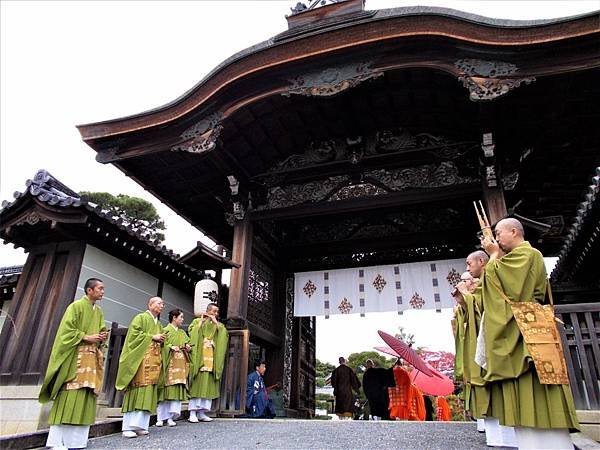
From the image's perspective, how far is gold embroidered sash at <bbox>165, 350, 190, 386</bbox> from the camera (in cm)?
597

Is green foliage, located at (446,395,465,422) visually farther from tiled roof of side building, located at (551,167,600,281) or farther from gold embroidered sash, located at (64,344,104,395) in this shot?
gold embroidered sash, located at (64,344,104,395)

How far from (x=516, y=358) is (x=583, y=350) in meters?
2.70

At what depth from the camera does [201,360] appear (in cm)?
641

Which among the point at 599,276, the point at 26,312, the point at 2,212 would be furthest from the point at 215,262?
the point at 599,276

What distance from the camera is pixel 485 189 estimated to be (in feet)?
24.3

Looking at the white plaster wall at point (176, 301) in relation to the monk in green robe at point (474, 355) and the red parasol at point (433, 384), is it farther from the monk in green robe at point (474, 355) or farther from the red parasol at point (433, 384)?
the monk in green robe at point (474, 355)

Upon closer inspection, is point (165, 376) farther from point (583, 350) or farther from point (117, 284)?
point (583, 350)

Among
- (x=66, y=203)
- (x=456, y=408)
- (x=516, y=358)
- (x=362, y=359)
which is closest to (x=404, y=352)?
(x=516, y=358)

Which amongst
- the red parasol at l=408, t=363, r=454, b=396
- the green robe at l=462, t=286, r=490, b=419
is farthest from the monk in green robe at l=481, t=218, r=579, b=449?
the red parasol at l=408, t=363, r=454, b=396

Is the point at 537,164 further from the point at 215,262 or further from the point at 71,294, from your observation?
the point at 71,294

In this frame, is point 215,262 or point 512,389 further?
point 215,262

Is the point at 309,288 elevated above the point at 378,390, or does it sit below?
above

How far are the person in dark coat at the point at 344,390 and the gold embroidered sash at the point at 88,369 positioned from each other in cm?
637

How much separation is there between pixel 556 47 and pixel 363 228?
5.73 metres
